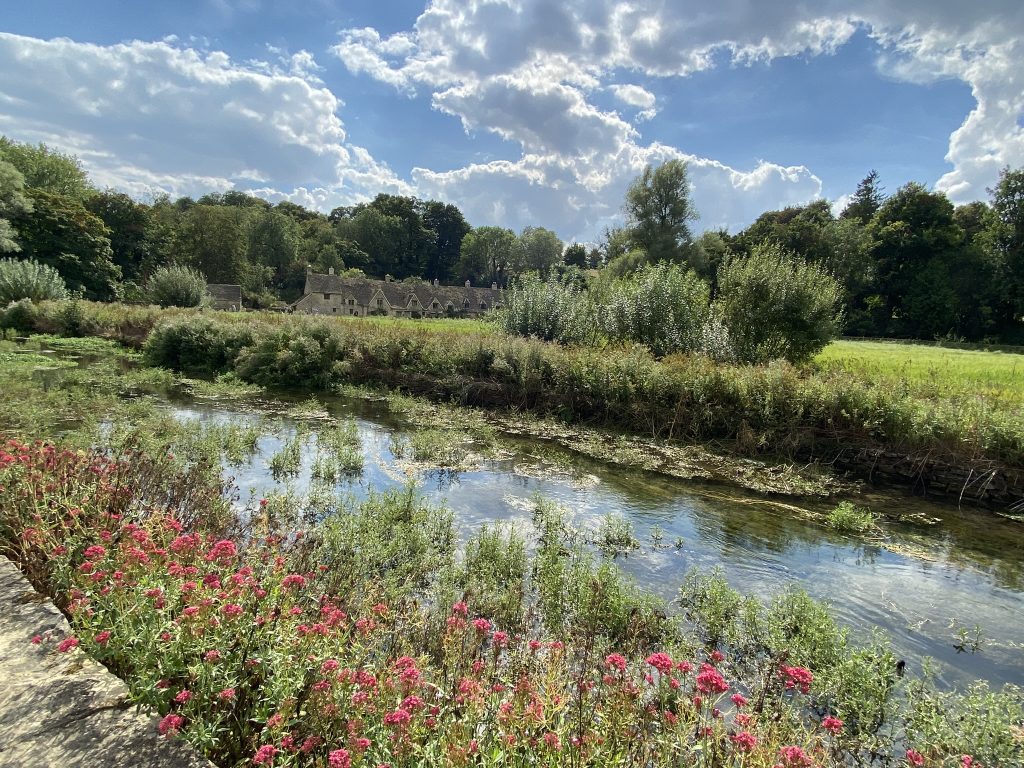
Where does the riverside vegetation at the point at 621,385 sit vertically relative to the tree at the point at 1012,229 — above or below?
below

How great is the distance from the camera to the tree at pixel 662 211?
156ft

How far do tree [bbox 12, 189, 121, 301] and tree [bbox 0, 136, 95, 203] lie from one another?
18213mm

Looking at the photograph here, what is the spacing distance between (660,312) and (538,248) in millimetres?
96418

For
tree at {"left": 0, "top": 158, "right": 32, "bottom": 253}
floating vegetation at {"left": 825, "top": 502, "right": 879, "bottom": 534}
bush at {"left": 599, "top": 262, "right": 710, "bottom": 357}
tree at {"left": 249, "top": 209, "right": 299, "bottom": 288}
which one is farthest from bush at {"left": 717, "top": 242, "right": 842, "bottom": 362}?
tree at {"left": 249, "top": 209, "right": 299, "bottom": 288}

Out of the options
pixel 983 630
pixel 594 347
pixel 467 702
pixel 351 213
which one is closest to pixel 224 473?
pixel 467 702

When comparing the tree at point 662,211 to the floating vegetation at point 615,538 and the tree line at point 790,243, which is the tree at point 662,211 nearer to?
the tree line at point 790,243

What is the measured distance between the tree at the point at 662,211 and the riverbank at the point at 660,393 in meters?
34.2

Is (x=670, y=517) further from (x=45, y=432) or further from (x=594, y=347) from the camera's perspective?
(x=45, y=432)

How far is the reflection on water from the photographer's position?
5684 millimetres

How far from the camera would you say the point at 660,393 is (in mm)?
14016

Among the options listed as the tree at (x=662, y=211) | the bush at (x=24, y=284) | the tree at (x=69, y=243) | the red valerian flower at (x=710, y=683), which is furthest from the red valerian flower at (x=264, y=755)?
the tree at (x=69, y=243)

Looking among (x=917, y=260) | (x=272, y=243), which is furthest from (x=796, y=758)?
(x=272, y=243)

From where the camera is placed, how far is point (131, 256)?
6103 cm

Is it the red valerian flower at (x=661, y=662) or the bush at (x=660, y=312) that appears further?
the bush at (x=660, y=312)
